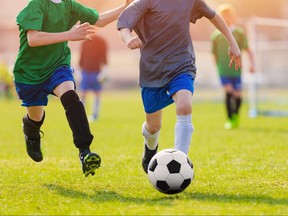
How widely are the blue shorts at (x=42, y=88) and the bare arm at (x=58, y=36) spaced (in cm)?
39

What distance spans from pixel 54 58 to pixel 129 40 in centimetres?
A: 107

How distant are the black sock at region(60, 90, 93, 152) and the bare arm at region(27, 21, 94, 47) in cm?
49

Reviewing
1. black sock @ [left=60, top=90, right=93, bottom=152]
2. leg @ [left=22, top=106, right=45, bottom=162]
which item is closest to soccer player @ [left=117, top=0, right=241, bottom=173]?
black sock @ [left=60, top=90, right=93, bottom=152]

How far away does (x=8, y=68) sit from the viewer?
28484mm

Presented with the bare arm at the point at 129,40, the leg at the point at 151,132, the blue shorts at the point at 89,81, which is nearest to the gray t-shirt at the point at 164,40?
the bare arm at the point at 129,40

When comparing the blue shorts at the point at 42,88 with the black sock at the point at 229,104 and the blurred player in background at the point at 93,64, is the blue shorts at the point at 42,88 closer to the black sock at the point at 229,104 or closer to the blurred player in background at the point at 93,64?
the black sock at the point at 229,104

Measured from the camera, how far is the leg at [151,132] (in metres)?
6.07

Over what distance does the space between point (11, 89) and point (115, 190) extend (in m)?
23.0

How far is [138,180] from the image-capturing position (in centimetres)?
598

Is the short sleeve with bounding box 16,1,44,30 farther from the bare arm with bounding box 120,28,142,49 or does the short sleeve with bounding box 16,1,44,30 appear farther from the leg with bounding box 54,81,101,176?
the bare arm with bounding box 120,28,142,49

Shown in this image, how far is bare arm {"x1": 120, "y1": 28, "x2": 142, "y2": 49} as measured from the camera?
512 cm

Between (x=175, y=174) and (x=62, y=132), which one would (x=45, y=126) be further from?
(x=175, y=174)

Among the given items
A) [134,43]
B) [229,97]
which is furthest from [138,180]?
[229,97]

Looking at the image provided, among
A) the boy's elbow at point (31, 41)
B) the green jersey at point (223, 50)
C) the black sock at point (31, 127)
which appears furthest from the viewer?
the green jersey at point (223, 50)
